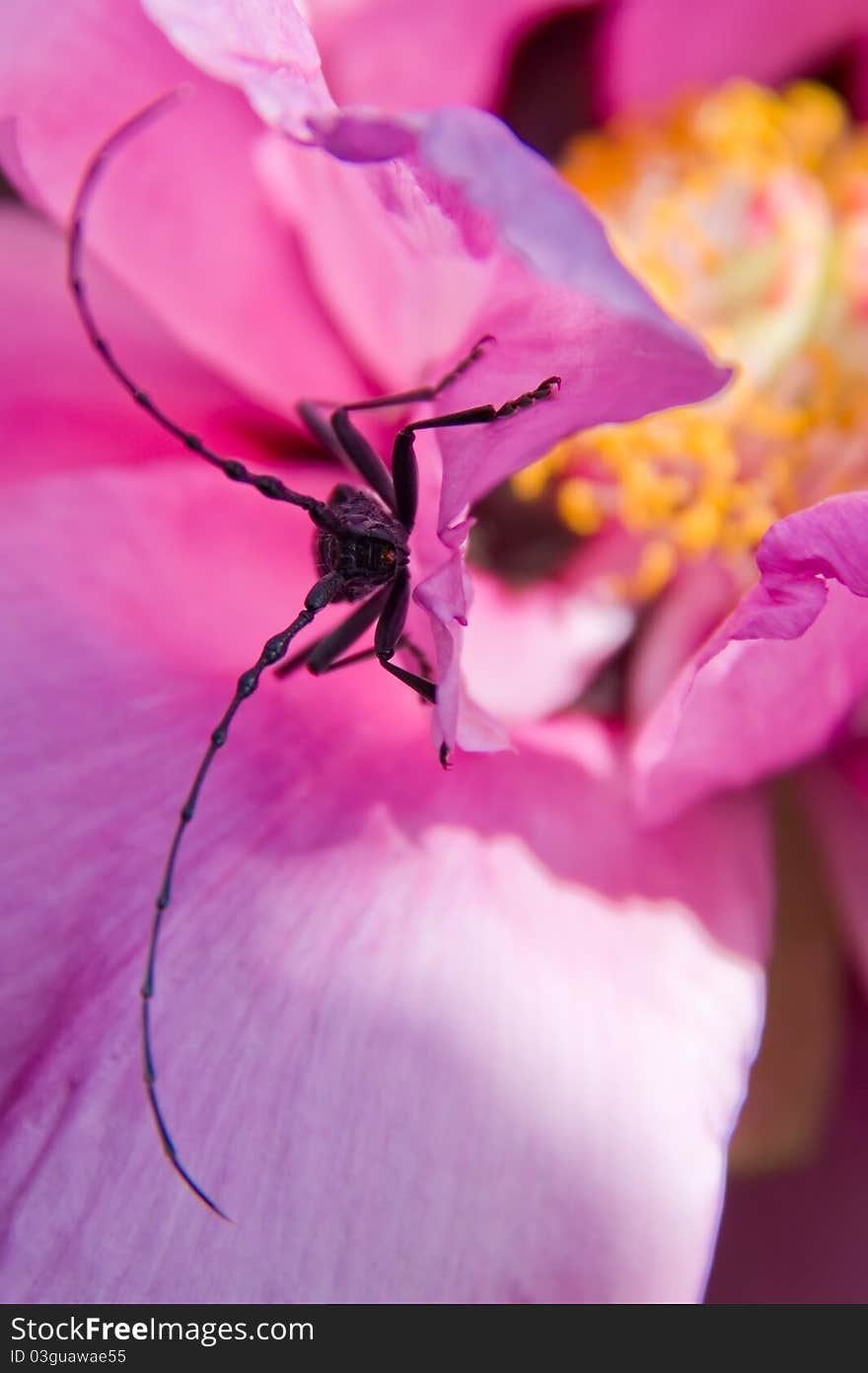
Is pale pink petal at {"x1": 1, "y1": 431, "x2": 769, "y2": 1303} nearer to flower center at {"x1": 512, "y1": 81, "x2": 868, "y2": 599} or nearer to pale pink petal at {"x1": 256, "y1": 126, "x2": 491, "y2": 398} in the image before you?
pale pink petal at {"x1": 256, "y1": 126, "x2": 491, "y2": 398}

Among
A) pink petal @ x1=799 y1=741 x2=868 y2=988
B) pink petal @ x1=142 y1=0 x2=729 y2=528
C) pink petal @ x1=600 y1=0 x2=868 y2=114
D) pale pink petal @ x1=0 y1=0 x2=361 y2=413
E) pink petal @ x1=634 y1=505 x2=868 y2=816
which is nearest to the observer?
pink petal @ x1=142 y1=0 x2=729 y2=528

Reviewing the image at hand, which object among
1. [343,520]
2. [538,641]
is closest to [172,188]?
[343,520]

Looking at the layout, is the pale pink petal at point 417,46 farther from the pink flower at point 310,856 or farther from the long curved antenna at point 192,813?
the long curved antenna at point 192,813

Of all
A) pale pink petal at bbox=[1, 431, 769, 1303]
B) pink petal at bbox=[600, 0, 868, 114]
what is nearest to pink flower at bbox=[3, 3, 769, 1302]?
pale pink petal at bbox=[1, 431, 769, 1303]

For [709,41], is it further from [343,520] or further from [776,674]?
[776,674]

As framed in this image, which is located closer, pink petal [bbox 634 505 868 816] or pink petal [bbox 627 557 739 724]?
pink petal [bbox 634 505 868 816]

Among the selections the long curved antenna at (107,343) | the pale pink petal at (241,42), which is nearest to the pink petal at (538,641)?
the long curved antenna at (107,343)

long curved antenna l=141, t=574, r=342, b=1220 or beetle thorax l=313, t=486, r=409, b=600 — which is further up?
beetle thorax l=313, t=486, r=409, b=600

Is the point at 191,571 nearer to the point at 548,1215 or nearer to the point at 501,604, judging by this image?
the point at 501,604
